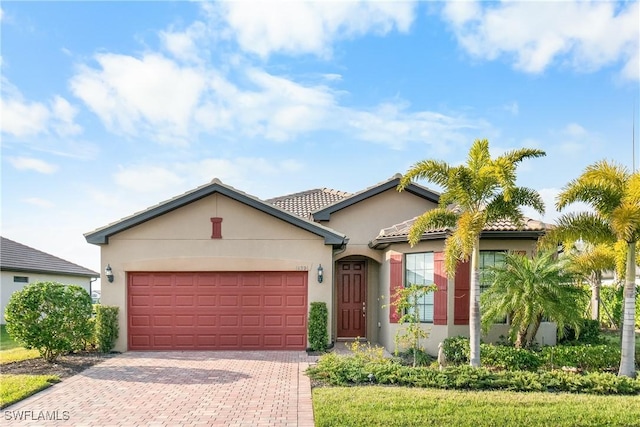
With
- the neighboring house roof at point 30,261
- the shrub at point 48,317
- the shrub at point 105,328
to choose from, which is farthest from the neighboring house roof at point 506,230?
the neighboring house roof at point 30,261

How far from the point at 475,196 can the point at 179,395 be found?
768cm

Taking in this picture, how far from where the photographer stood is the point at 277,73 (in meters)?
13.8

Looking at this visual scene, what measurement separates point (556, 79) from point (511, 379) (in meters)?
9.83

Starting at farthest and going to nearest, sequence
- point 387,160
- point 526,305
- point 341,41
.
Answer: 1. point 387,160
2. point 341,41
3. point 526,305

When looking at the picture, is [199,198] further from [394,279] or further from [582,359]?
[582,359]

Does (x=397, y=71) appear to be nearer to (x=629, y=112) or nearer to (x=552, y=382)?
(x=629, y=112)

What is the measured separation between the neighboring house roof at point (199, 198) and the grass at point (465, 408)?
5629 mm

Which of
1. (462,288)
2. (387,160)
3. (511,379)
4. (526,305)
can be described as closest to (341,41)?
(387,160)

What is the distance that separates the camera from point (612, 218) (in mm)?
9734

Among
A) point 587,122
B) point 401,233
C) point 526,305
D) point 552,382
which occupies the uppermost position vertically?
point 587,122

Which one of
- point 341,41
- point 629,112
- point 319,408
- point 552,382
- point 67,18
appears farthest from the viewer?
point 629,112

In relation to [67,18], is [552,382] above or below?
below

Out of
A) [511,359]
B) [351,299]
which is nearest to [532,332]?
[511,359]

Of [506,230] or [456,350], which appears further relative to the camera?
[506,230]
